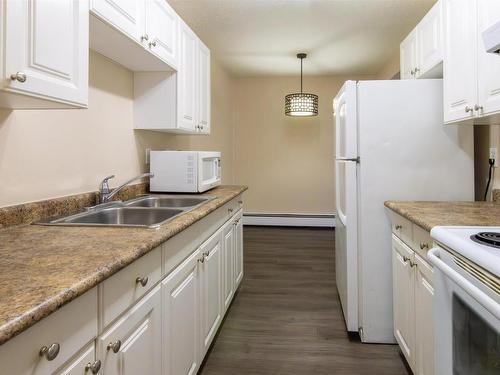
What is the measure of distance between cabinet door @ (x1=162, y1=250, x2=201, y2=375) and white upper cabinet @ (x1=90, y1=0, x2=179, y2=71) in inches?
43.2

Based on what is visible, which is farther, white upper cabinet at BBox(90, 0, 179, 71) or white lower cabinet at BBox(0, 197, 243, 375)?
white upper cabinet at BBox(90, 0, 179, 71)

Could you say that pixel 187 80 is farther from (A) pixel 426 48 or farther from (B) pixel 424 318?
(B) pixel 424 318

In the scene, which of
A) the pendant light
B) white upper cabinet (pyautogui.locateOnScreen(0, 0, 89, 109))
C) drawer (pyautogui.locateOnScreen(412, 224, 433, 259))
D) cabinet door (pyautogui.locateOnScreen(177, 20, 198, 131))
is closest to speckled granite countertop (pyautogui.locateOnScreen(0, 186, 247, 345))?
white upper cabinet (pyautogui.locateOnScreen(0, 0, 89, 109))

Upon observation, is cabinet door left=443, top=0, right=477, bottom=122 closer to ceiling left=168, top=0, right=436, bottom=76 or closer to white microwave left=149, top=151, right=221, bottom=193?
ceiling left=168, top=0, right=436, bottom=76

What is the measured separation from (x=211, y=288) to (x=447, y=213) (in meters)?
1.27

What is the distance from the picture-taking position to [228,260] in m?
A: 2.54

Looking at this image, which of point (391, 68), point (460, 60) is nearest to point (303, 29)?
point (391, 68)

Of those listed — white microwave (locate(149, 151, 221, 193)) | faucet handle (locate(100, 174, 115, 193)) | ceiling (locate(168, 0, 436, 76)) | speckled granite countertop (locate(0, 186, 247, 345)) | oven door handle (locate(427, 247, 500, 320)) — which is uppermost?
ceiling (locate(168, 0, 436, 76))

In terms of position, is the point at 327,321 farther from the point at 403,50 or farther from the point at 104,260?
the point at 403,50

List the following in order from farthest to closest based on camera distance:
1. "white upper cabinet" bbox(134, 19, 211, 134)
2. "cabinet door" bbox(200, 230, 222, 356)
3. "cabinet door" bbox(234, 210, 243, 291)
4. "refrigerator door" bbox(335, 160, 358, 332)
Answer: "cabinet door" bbox(234, 210, 243, 291)
"white upper cabinet" bbox(134, 19, 211, 134)
"refrigerator door" bbox(335, 160, 358, 332)
"cabinet door" bbox(200, 230, 222, 356)

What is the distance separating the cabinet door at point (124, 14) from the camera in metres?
1.50

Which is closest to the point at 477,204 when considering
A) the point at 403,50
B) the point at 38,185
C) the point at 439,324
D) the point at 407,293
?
the point at 407,293

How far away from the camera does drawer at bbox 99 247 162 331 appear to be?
3.03ft

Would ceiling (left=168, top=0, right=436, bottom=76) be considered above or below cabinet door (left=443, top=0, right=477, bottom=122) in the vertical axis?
above
